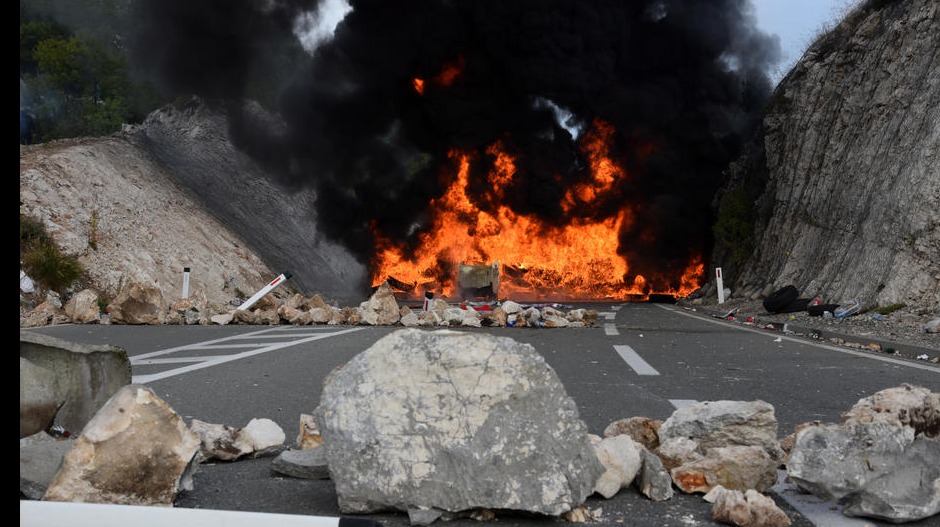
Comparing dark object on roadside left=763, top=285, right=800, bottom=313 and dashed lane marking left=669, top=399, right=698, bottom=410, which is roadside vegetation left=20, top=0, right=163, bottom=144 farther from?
dashed lane marking left=669, top=399, right=698, bottom=410

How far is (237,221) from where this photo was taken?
106 feet

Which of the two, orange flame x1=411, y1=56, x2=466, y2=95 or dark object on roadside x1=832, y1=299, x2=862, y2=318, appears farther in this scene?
orange flame x1=411, y1=56, x2=466, y2=95

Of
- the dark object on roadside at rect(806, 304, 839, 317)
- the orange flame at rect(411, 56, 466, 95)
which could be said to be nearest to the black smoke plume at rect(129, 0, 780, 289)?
the orange flame at rect(411, 56, 466, 95)

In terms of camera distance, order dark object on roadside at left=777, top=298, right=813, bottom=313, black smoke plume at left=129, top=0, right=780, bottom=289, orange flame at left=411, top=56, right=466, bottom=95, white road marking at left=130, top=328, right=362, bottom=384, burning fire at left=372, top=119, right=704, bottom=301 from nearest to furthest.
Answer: white road marking at left=130, top=328, right=362, bottom=384, dark object on roadside at left=777, top=298, right=813, bottom=313, black smoke plume at left=129, top=0, right=780, bottom=289, burning fire at left=372, top=119, right=704, bottom=301, orange flame at left=411, top=56, right=466, bottom=95

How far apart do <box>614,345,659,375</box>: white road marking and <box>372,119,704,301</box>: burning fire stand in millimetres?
26323

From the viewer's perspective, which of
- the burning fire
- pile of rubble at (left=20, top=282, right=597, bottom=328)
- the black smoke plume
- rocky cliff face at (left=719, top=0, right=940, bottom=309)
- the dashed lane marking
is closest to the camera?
the dashed lane marking

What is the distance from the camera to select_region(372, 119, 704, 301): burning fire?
3659cm

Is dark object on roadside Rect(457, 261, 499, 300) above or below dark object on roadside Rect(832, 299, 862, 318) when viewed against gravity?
below

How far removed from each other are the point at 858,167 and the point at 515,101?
2097 cm

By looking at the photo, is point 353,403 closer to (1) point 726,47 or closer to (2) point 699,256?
(2) point 699,256

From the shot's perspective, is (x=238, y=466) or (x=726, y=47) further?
(x=726, y=47)

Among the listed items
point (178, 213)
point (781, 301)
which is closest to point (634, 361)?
point (781, 301)

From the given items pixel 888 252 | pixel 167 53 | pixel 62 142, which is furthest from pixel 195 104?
pixel 888 252
